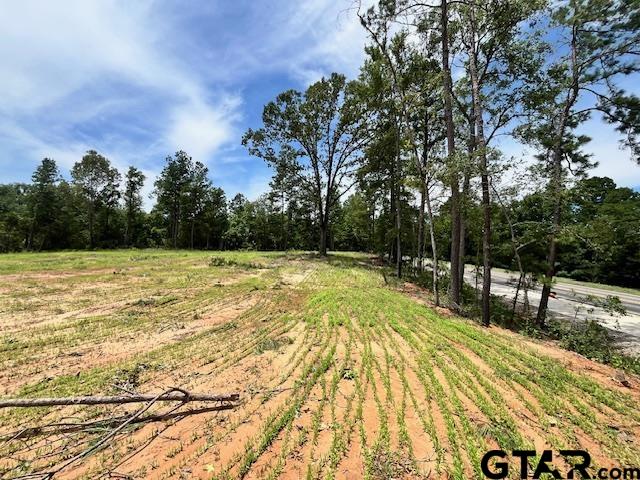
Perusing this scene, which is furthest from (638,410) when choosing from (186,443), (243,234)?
(243,234)

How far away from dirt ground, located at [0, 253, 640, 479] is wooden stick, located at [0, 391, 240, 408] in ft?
0.57

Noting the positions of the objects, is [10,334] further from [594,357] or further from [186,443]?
[594,357]

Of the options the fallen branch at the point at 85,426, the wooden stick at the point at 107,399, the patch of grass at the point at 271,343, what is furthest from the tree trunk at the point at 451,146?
the fallen branch at the point at 85,426

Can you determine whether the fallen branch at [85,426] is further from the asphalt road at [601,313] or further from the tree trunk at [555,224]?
the asphalt road at [601,313]

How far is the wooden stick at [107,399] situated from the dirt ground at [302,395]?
0.57ft

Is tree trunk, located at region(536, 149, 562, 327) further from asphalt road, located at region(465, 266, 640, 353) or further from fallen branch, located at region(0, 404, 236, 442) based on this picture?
fallen branch, located at region(0, 404, 236, 442)

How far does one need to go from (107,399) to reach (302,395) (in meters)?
2.38

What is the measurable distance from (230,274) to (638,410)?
15.1 meters

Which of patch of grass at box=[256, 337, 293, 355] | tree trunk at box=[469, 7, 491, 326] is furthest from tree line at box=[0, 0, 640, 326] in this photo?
patch of grass at box=[256, 337, 293, 355]

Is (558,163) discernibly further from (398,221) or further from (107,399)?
(107,399)

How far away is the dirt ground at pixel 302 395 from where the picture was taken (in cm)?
302

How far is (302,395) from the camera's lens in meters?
4.15

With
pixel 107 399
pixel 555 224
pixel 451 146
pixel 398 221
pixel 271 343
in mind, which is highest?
pixel 451 146

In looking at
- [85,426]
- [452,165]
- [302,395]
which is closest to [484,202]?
[452,165]
